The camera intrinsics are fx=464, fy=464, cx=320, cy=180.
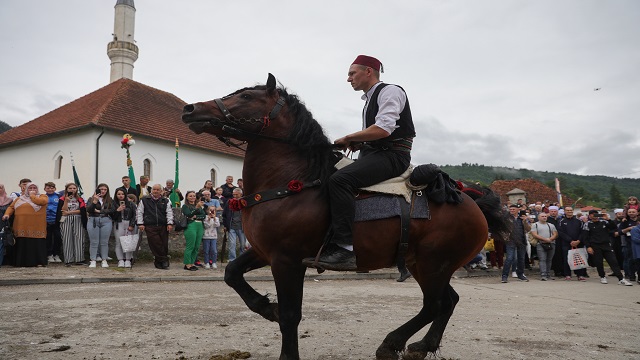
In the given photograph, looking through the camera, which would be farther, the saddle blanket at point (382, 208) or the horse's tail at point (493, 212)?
the horse's tail at point (493, 212)

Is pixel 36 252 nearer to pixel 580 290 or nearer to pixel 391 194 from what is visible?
pixel 391 194

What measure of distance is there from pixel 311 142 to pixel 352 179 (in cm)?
56

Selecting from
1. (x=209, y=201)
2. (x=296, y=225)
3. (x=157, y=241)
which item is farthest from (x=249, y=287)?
(x=209, y=201)

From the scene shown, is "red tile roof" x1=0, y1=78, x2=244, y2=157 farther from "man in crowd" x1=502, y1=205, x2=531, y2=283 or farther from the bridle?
the bridle

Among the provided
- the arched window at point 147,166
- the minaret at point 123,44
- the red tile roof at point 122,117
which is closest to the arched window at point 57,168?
the red tile roof at point 122,117

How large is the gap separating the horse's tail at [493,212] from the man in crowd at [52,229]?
11.8 m

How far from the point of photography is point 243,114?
441cm

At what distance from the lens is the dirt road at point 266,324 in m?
4.59

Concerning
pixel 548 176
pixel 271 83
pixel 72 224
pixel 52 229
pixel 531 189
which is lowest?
pixel 52 229

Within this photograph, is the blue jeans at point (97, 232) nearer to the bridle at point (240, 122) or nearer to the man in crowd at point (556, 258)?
the bridle at point (240, 122)

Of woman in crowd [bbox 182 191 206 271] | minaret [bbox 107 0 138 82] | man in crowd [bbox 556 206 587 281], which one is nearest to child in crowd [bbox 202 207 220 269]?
woman in crowd [bbox 182 191 206 271]

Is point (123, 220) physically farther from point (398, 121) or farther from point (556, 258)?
point (556, 258)

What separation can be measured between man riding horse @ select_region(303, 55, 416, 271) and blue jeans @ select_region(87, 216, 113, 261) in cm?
1020

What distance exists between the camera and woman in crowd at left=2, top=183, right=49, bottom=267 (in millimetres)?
12023
